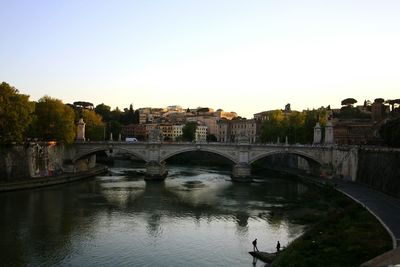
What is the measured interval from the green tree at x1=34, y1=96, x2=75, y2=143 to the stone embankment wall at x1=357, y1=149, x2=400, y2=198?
24618mm

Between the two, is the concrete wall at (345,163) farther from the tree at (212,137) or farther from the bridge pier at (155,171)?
the tree at (212,137)

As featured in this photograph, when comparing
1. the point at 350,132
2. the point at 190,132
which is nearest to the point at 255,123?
the point at 190,132

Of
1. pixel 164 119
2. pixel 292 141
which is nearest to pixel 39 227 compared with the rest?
pixel 292 141

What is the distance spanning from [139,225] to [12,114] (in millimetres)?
15251

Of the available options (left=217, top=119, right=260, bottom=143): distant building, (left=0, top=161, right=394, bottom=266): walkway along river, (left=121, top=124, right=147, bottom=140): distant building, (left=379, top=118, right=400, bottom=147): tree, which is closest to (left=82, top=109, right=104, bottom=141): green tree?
(left=0, top=161, right=394, bottom=266): walkway along river

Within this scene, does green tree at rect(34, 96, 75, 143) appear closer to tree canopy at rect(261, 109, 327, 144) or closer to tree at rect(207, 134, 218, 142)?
tree canopy at rect(261, 109, 327, 144)

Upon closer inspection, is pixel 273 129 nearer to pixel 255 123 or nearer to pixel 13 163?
pixel 255 123

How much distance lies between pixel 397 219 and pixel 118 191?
20997 millimetres

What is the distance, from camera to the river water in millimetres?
18484

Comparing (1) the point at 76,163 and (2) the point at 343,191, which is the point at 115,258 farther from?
(1) the point at 76,163

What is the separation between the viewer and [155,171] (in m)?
43.7

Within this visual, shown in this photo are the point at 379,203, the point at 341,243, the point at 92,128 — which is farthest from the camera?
the point at 92,128

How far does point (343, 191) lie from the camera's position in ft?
99.4

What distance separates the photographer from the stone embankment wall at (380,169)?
27328mm
